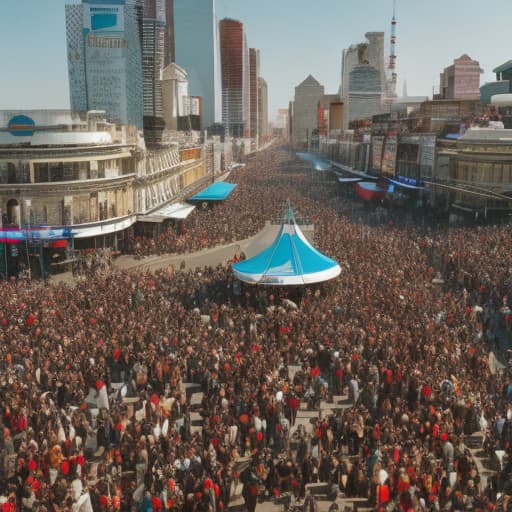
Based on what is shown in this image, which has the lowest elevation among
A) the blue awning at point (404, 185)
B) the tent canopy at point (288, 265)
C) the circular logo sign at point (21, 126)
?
the tent canopy at point (288, 265)

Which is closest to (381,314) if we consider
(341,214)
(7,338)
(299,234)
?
(299,234)

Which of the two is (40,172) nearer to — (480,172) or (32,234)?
(32,234)

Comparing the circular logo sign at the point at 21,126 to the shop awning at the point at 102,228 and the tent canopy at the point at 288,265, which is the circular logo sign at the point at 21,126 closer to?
the shop awning at the point at 102,228

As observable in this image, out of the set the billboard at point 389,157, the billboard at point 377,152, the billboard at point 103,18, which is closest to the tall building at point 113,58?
the billboard at point 103,18

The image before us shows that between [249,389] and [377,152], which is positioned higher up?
[377,152]

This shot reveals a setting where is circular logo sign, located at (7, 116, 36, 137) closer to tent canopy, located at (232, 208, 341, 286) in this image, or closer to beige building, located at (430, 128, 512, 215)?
tent canopy, located at (232, 208, 341, 286)

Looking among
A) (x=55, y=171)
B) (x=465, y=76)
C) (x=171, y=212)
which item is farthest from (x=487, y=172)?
(x=465, y=76)
